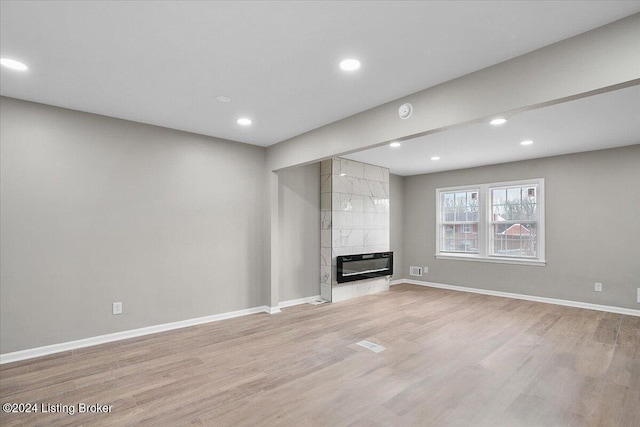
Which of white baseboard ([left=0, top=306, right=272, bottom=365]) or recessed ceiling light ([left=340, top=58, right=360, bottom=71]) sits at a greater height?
recessed ceiling light ([left=340, top=58, right=360, bottom=71])

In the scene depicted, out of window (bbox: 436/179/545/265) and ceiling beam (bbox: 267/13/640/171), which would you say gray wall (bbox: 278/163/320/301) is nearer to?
ceiling beam (bbox: 267/13/640/171)

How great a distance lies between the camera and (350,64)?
2498mm

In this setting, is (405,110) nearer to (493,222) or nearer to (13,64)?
(13,64)

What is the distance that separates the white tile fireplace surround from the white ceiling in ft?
8.27

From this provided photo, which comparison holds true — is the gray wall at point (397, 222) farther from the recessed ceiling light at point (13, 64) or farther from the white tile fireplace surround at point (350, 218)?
the recessed ceiling light at point (13, 64)

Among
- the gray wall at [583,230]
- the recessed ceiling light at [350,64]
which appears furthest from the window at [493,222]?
the recessed ceiling light at [350,64]

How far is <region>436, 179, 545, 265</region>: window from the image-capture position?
5.75 metres

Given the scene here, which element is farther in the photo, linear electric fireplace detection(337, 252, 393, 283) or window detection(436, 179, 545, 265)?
window detection(436, 179, 545, 265)

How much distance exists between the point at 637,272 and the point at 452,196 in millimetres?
3168

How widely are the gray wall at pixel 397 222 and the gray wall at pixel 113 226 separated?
371cm

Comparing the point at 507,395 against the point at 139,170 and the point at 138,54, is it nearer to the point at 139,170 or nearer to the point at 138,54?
the point at 138,54

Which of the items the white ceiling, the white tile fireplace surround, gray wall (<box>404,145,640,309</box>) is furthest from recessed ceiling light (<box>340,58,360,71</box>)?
gray wall (<box>404,145,640,309</box>)

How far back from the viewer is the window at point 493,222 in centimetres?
575

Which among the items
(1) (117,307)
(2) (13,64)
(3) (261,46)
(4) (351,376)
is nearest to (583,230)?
(4) (351,376)
